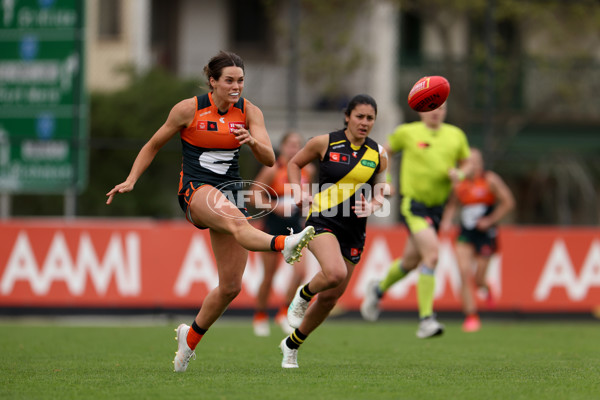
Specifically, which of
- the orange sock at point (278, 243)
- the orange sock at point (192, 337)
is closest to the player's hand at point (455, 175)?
the orange sock at point (192, 337)

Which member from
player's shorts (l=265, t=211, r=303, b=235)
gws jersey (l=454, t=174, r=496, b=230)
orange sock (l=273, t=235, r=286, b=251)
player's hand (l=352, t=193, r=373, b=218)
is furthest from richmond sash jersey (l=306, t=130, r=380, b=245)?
gws jersey (l=454, t=174, r=496, b=230)

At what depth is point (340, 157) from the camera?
7844 millimetres

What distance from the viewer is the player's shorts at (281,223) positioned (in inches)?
482

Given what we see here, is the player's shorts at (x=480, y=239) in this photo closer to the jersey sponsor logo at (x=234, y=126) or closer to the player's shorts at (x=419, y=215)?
the player's shorts at (x=419, y=215)

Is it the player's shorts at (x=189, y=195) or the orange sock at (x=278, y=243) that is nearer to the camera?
the orange sock at (x=278, y=243)

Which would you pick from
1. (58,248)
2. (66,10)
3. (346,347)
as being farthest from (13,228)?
(346,347)

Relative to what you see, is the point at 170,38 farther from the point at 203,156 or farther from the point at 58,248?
the point at 203,156

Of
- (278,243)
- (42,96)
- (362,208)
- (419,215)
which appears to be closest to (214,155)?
(278,243)

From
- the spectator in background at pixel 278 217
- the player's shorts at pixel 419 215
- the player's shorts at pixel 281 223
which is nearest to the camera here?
the player's shorts at pixel 419 215

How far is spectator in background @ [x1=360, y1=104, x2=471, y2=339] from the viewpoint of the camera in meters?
10.3

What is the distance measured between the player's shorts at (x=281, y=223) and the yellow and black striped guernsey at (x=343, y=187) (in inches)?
169

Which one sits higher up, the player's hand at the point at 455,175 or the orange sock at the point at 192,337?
the player's hand at the point at 455,175

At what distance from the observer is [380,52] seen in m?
21.8

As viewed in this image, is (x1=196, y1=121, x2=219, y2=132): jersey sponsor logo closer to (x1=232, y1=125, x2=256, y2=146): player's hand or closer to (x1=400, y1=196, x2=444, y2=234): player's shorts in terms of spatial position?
(x1=232, y1=125, x2=256, y2=146): player's hand
